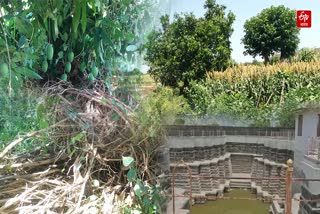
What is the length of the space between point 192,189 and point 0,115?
0.58 meters

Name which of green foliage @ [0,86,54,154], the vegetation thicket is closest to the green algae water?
the vegetation thicket

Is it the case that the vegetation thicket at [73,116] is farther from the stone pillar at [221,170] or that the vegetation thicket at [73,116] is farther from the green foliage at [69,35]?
the stone pillar at [221,170]

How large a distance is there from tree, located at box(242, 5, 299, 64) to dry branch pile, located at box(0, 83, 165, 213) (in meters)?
0.40

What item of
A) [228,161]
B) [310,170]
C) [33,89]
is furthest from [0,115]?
[310,170]

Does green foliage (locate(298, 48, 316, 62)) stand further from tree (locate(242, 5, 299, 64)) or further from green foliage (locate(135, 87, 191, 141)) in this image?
green foliage (locate(135, 87, 191, 141))

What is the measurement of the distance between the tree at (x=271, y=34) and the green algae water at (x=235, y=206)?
0.41m

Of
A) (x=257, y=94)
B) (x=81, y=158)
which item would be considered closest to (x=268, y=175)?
(x=257, y=94)

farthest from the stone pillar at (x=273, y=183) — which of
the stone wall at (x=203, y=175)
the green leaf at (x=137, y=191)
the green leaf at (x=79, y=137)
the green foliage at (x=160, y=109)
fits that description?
the green leaf at (x=79, y=137)

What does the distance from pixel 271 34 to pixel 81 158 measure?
61 centimetres

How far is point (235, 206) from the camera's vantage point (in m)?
0.95

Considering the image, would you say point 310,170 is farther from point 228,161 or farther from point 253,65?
point 253,65

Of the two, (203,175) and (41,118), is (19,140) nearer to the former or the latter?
(41,118)

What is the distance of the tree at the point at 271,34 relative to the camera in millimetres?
926

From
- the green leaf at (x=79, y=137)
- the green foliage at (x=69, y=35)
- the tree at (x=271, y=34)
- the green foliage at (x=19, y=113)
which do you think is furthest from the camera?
the tree at (x=271, y=34)
